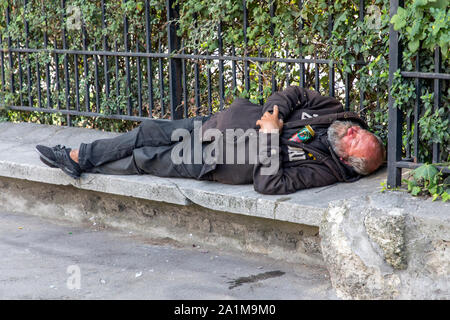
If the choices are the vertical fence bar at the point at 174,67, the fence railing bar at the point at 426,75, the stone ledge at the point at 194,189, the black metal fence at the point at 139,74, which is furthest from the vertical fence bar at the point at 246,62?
the fence railing bar at the point at 426,75

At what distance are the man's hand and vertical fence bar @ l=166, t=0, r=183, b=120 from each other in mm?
1444

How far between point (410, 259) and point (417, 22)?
135cm

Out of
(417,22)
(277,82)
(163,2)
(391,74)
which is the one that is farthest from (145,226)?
(417,22)

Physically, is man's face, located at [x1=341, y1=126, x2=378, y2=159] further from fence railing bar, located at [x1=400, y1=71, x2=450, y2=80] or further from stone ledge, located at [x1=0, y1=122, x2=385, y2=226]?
fence railing bar, located at [x1=400, y1=71, x2=450, y2=80]

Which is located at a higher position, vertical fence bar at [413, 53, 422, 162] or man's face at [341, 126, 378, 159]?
vertical fence bar at [413, 53, 422, 162]

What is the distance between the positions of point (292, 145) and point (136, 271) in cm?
137

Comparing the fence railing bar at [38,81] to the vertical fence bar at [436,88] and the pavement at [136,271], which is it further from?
the vertical fence bar at [436,88]

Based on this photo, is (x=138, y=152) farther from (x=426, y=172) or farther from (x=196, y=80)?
(x=426, y=172)

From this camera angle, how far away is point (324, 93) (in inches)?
217

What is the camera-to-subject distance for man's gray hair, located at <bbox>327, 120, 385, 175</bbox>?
465 cm

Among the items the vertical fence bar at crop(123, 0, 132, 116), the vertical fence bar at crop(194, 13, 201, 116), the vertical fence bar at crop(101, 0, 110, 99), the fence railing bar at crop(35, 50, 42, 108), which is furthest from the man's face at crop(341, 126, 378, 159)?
the fence railing bar at crop(35, 50, 42, 108)

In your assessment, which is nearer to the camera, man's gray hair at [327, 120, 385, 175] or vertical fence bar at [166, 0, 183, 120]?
man's gray hair at [327, 120, 385, 175]

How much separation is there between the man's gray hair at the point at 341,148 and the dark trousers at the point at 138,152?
1.17m
